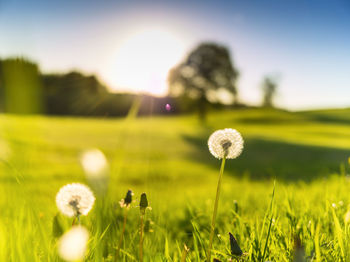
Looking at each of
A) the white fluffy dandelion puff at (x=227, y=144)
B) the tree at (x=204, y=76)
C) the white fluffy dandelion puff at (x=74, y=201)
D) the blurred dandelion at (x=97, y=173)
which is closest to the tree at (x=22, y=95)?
the tree at (x=204, y=76)

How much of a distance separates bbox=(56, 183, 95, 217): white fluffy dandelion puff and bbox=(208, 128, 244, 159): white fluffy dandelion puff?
54cm

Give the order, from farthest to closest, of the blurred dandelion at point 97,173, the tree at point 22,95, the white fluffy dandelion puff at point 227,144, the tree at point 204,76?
the tree at point 22,95 → the tree at point 204,76 → the blurred dandelion at point 97,173 → the white fluffy dandelion puff at point 227,144

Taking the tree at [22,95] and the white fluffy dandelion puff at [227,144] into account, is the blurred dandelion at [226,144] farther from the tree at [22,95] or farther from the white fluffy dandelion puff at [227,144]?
the tree at [22,95]

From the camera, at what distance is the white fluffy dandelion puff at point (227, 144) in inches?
44.1

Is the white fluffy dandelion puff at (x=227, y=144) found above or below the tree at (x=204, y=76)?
below

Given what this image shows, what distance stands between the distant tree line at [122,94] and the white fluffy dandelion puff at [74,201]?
82.6 ft

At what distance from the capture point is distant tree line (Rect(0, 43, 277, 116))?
4597 centimetres

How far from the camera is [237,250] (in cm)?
105

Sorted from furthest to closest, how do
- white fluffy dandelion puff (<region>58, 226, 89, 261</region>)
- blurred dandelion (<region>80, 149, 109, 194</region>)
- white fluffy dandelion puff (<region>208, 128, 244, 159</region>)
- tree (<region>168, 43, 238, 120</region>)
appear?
tree (<region>168, 43, 238, 120</region>) < blurred dandelion (<region>80, 149, 109, 194</region>) < white fluffy dandelion puff (<region>208, 128, 244, 159</region>) < white fluffy dandelion puff (<region>58, 226, 89, 261</region>)

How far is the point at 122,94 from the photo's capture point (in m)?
66.4

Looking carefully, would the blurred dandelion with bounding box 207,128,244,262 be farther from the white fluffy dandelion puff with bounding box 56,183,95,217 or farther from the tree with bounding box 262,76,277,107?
the tree with bounding box 262,76,277,107

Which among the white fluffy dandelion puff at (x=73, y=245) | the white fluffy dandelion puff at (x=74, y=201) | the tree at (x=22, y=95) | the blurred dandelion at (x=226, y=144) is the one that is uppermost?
the tree at (x=22, y=95)

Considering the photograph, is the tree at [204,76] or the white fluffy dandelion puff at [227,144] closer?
the white fluffy dandelion puff at [227,144]

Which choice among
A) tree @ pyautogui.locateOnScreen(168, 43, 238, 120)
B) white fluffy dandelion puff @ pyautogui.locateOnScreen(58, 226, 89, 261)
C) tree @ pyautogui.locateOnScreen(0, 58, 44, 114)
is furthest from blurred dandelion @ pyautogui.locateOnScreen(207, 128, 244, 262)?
tree @ pyautogui.locateOnScreen(0, 58, 44, 114)
